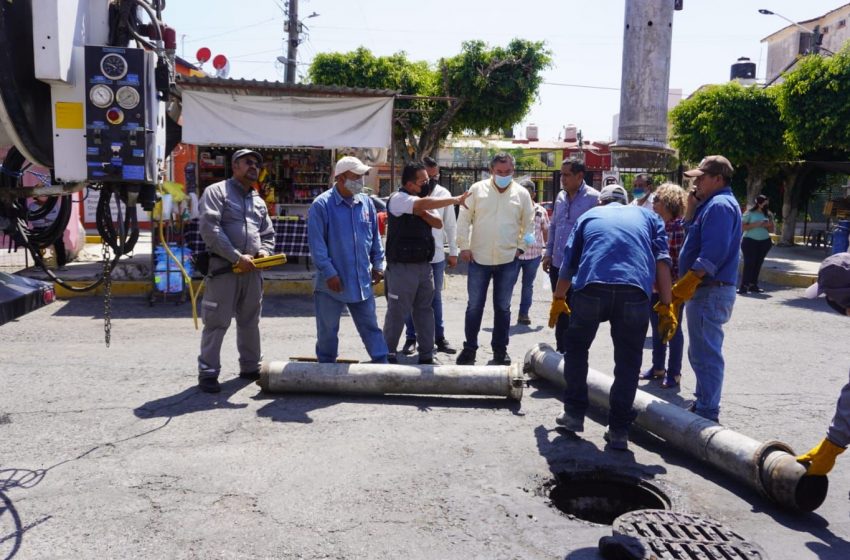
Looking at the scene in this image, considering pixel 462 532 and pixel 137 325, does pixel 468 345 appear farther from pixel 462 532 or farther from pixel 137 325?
pixel 137 325

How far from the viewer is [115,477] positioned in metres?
4.37

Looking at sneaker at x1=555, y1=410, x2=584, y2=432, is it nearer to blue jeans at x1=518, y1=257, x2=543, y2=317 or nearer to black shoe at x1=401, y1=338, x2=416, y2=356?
black shoe at x1=401, y1=338, x2=416, y2=356

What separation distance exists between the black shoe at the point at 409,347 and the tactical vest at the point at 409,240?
4.55 ft

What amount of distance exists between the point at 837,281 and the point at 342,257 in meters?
3.70

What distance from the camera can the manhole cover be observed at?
353 cm

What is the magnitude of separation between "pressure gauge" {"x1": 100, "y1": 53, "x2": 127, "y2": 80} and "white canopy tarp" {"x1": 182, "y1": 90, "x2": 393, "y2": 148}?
24.0ft

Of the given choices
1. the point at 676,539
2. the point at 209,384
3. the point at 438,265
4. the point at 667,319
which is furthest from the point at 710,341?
the point at 209,384

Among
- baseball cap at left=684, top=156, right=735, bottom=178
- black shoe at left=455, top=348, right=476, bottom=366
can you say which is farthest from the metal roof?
baseball cap at left=684, top=156, right=735, bottom=178

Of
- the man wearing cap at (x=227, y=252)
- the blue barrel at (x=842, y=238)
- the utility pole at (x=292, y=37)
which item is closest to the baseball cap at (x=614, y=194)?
the man wearing cap at (x=227, y=252)

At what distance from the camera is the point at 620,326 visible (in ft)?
16.1

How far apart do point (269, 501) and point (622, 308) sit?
2.57 metres

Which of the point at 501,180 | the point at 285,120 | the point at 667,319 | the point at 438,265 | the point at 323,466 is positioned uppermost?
the point at 285,120

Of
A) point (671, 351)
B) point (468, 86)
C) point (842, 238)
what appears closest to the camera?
point (671, 351)

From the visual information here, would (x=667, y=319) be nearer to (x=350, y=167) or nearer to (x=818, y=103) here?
(x=350, y=167)
